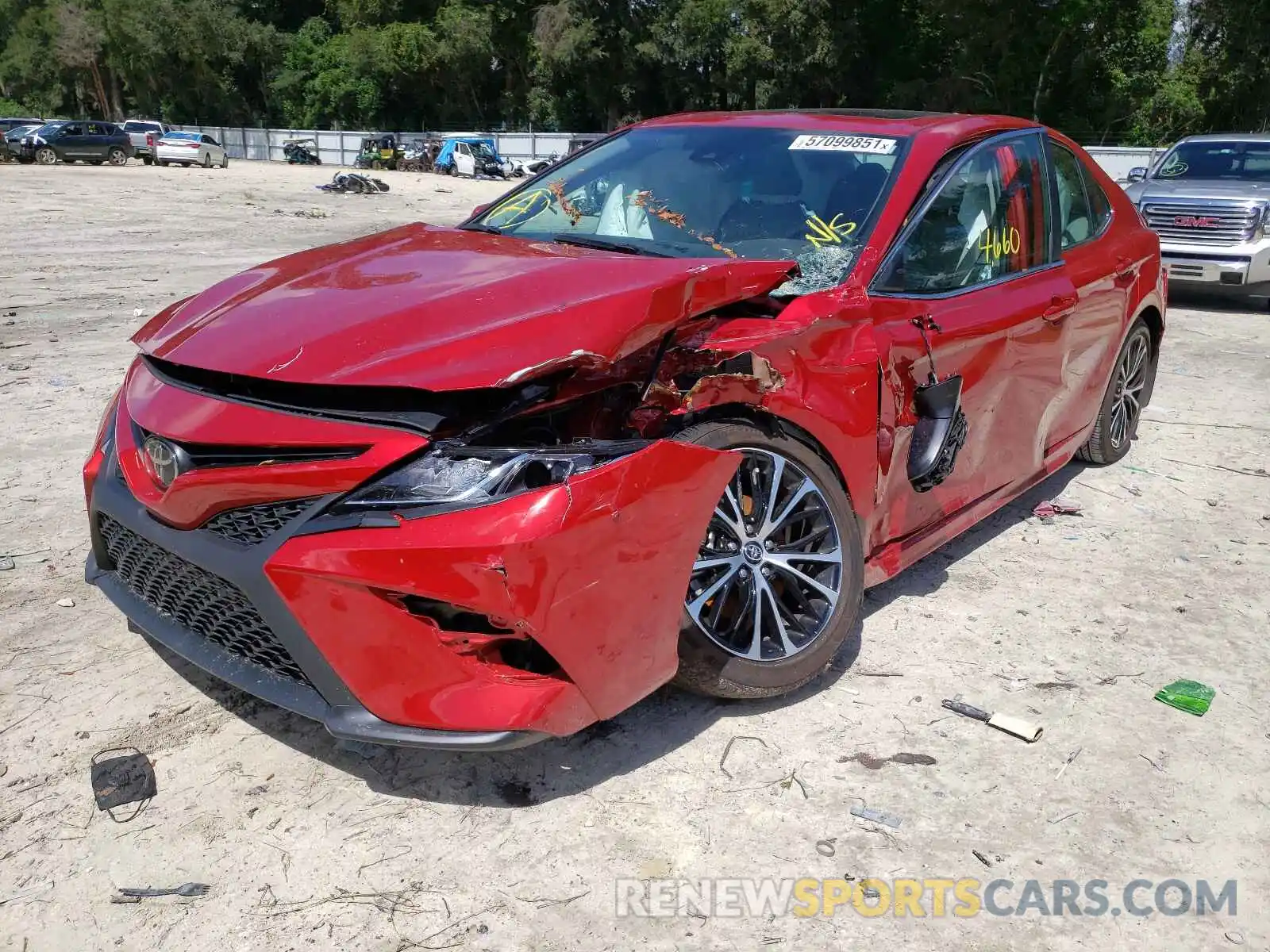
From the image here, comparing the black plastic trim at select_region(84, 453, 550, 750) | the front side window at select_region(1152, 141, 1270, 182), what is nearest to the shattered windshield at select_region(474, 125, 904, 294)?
the black plastic trim at select_region(84, 453, 550, 750)

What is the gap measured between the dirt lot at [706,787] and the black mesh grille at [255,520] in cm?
70

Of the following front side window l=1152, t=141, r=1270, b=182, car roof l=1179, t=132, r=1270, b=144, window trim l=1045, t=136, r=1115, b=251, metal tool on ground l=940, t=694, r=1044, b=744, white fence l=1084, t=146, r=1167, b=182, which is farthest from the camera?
white fence l=1084, t=146, r=1167, b=182

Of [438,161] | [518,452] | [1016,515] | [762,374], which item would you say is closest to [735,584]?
[762,374]

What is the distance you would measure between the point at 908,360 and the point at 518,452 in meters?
1.49

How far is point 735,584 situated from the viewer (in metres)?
2.95

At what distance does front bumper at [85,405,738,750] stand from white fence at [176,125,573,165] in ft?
151

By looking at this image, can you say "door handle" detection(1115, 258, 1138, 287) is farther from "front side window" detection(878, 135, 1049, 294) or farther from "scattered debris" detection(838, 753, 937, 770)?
"scattered debris" detection(838, 753, 937, 770)

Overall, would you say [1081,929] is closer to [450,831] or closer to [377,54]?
[450,831]

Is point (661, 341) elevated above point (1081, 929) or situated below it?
above

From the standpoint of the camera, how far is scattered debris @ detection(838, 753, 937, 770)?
2.88 metres

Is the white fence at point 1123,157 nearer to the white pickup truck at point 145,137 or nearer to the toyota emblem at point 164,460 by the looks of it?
the toyota emblem at point 164,460

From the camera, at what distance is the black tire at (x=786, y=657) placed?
2.77m

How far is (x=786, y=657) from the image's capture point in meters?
3.03

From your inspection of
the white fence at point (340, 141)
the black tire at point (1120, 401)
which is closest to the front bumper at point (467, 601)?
the black tire at point (1120, 401)
